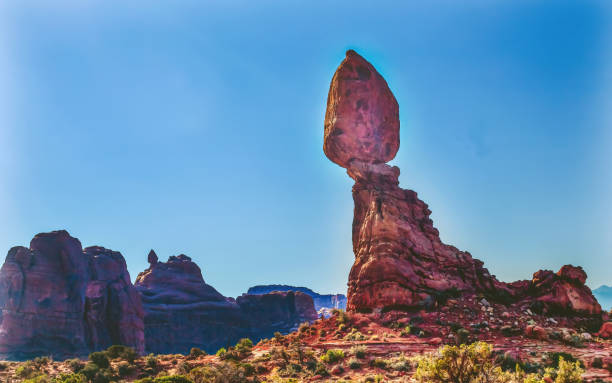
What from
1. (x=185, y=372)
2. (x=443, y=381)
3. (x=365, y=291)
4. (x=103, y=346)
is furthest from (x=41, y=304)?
(x=443, y=381)

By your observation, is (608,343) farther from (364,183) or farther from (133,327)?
(133,327)

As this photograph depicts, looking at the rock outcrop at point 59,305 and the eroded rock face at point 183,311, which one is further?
the eroded rock face at point 183,311

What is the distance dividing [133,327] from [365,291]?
52.2 meters

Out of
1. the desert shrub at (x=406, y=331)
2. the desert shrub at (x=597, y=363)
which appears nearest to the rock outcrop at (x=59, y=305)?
the desert shrub at (x=406, y=331)

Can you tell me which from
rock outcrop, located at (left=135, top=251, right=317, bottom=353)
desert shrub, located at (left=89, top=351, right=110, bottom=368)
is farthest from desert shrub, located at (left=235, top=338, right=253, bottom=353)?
rock outcrop, located at (left=135, top=251, right=317, bottom=353)

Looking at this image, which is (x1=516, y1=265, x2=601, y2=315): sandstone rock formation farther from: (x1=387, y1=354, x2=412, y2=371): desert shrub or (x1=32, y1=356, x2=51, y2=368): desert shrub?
(x1=32, y1=356, x2=51, y2=368): desert shrub

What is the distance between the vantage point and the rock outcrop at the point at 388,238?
30.2m

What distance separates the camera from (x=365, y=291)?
31781mm

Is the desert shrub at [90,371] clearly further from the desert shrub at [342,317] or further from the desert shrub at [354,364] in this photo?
the desert shrub at [342,317]

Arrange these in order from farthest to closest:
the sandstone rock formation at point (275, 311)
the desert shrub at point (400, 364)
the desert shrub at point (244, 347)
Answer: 1. the sandstone rock formation at point (275, 311)
2. the desert shrub at point (244, 347)
3. the desert shrub at point (400, 364)

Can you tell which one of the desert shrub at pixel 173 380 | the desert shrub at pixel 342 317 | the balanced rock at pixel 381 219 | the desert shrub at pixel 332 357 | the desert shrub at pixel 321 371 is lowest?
the desert shrub at pixel 173 380

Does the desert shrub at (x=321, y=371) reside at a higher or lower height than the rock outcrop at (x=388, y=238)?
lower

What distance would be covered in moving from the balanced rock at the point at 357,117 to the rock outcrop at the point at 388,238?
92 mm

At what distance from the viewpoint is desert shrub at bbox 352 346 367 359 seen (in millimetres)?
22570
